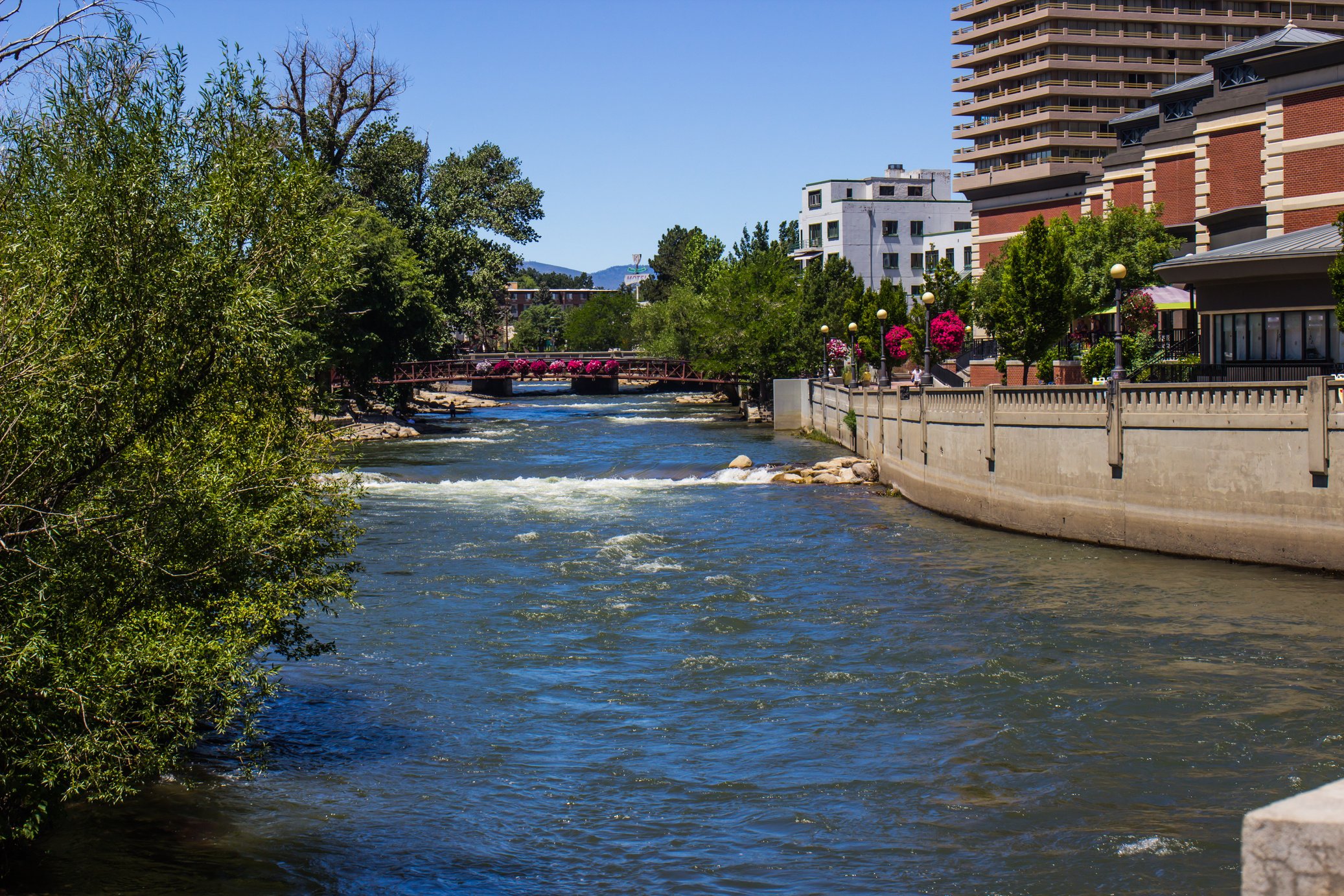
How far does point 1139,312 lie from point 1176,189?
11602 millimetres

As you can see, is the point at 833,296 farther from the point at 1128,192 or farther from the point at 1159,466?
the point at 1159,466

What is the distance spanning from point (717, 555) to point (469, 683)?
1148 centimetres

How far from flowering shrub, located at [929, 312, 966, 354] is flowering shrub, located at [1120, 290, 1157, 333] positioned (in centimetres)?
1418

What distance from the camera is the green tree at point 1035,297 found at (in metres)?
43.0

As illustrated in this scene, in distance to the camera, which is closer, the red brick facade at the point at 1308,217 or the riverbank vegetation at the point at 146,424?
the riverbank vegetation at the point at 146,424

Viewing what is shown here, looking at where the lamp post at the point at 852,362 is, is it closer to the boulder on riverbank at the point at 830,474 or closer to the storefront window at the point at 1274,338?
the boulder on riverbank at the point at 830,474

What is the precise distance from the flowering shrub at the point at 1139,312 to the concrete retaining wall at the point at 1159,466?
13.9m

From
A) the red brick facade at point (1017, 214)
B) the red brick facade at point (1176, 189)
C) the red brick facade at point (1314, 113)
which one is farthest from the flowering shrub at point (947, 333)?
the red brick facade at point (1314, 113)

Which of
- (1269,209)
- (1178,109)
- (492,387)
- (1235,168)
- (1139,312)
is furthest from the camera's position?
(492,387)

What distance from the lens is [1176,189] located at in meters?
56.5

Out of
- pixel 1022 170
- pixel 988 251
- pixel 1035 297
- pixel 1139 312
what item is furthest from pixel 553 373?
pixel 1035 297

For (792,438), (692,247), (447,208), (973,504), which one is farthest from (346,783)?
(692,247)

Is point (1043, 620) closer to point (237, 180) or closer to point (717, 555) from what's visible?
point (717, 555)

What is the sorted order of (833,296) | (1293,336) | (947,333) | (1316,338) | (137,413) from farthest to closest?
(833,296) → (947,333) → (1293,336) → (1316,338) → (137,413)
